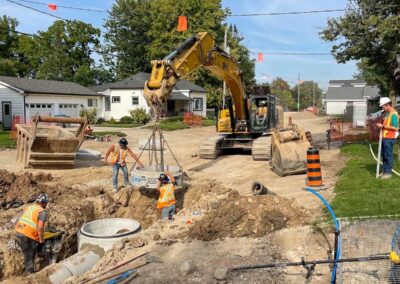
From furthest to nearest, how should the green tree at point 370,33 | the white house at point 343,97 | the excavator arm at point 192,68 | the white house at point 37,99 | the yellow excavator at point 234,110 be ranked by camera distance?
the white house at point 343,97 < the white house at point 37,99 < the green tree at point 370,33 < the yellow excavator at point 234,110 < the excavator arm at point 192,68

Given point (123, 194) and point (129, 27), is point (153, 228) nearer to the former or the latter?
point (123, 194)

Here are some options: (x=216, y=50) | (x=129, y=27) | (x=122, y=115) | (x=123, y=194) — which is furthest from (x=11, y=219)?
(x=129, y=27)

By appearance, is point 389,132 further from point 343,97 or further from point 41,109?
point 343,97

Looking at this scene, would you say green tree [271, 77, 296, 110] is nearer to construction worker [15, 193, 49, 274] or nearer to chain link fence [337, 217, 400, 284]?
construction worker [15, 193, 49, 274]

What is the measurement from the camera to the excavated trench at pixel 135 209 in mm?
8062

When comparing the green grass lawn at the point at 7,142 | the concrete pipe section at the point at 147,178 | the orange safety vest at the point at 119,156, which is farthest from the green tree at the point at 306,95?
the concrete pipe section at the point at 147,178

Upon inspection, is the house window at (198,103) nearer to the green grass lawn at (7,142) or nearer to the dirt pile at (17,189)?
the green grass lawn at (7,142)

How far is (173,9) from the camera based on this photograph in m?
54.0

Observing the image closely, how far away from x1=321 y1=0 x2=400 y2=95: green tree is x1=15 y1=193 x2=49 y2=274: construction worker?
17.5 metres

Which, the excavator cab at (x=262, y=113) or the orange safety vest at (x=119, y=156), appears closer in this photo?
the orange safety vest at (x=119, y=156)

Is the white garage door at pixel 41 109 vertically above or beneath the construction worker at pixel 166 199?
above

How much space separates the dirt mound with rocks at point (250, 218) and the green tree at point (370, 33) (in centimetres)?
1443

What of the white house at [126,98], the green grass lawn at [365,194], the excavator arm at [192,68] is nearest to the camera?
the green grass lawn at [365,194]

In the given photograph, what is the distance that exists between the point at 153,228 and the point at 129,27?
57037 mm
